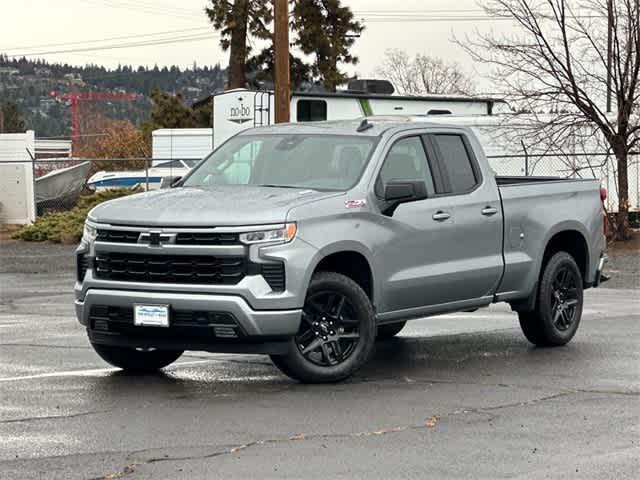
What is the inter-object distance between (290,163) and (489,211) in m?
1.79

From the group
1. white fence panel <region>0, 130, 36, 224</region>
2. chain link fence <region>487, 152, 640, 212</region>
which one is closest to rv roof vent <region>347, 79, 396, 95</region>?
chain link fence <region>487, 152, 640, 212</region>

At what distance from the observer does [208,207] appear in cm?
1017

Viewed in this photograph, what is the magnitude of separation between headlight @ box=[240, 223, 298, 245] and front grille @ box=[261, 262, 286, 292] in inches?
6.9

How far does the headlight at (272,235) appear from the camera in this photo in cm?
991

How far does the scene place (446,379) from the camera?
35.4ft

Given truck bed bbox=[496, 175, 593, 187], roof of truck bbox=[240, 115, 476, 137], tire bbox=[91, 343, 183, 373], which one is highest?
roof of truck bbox=[240, 115, 476, 137]

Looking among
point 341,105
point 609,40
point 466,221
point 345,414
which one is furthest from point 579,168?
point 345,414

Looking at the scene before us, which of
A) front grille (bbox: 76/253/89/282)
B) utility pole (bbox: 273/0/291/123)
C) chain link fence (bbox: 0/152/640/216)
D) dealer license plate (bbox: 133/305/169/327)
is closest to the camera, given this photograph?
dealer license plate (bbox: 133/305/169/327)

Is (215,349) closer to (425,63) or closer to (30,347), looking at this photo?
(30,347)

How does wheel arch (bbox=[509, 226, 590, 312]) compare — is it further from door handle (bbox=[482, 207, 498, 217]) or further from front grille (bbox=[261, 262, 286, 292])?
front grille (bbox=[261, 262, 286, 292])

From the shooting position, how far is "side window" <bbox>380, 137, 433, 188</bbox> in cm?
1129

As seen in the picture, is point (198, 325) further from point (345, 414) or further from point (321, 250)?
point (345, 414)

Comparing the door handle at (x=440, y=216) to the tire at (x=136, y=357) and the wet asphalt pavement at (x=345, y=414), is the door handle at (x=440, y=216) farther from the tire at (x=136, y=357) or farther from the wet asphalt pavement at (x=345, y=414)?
the tire at (x=136, y=357)

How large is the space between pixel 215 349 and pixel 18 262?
16.6 meters
